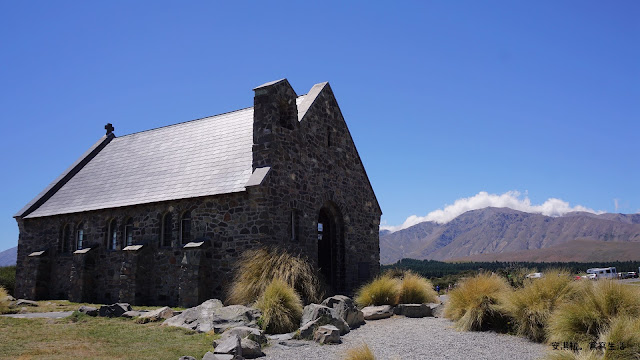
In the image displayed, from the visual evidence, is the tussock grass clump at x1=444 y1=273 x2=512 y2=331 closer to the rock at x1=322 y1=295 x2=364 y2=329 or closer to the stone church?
the rock at x1=322 y1=295 x2=364 y2=329

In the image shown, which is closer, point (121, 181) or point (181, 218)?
point (181, 218)

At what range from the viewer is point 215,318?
12.4m

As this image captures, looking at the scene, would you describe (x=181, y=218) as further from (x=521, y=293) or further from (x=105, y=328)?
(x=521, y=293)

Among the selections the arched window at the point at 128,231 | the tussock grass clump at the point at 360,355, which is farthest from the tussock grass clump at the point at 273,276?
the arched window at the point at 128,231

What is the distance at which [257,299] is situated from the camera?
45.9 feet

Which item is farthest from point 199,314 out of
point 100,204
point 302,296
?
point 100,204

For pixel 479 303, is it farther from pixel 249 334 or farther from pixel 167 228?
pixel 167 228

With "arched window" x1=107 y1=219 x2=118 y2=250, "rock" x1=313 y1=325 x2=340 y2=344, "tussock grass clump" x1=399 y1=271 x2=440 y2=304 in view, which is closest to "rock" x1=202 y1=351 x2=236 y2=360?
"rock" x1=313 y1=325 x2=340 y2=344

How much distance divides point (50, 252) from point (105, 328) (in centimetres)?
1372

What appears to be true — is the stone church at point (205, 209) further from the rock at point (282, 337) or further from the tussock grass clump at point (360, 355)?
the tussock grass clump at point (360, 355)

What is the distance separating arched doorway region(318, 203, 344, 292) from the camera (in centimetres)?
2178

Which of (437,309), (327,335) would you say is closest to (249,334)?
(327,335)

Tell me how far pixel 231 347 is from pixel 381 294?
764cm

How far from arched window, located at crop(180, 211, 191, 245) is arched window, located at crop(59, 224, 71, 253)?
319 inches
